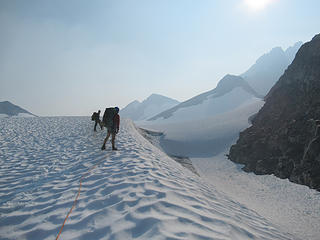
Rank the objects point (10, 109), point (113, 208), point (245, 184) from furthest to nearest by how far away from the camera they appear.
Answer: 1. point (10, 109)
2. point (245, 184)
3. point (113, 208)

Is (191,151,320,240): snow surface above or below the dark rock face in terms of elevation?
below

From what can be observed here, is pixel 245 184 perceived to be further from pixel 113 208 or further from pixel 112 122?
pixel 113 208

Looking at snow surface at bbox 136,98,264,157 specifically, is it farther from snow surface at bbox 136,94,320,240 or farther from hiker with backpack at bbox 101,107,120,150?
hiker with backpack at bbox 101,107,120,150

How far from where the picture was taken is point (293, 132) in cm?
1747

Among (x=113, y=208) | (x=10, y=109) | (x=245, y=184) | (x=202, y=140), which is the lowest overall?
(x=245, y=184)

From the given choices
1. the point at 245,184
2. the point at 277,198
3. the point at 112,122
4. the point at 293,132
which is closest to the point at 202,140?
the point at 293,132

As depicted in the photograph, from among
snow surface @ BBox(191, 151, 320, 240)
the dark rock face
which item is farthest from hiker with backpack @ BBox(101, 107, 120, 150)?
the dark rock face

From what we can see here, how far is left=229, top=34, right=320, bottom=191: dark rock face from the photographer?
14.1 m

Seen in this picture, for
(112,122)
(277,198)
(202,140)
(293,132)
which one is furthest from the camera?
(202,140)

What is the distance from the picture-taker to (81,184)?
5.37m

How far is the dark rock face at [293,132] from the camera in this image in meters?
14.1

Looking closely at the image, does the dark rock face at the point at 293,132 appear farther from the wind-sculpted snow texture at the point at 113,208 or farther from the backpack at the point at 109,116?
the backpack at the point at 109,116

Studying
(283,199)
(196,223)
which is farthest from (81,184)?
(283,199)

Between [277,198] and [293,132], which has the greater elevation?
[293,132]
